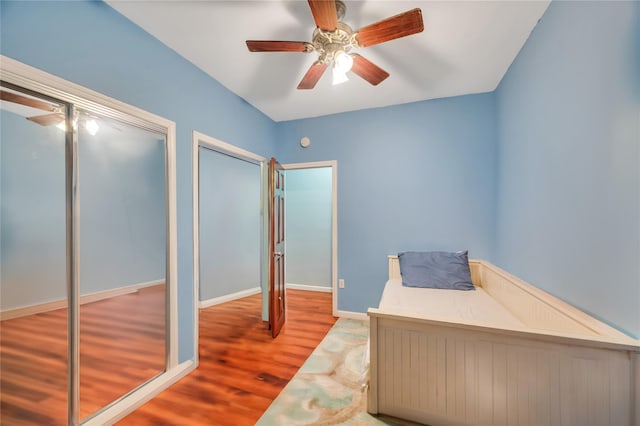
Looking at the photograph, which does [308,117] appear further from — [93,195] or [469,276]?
[469,276]

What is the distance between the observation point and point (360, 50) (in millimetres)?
2104

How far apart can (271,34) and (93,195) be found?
179 cm

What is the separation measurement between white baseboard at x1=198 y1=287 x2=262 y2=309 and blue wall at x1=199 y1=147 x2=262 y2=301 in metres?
0.05

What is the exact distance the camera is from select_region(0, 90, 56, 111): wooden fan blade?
50.5 inches

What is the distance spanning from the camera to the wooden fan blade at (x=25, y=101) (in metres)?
1.28

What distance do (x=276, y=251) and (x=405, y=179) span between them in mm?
1796

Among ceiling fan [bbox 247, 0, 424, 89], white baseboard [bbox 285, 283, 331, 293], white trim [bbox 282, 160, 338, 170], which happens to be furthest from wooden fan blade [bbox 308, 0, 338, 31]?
white baseboard [bbox 285, 283, 331, 293]

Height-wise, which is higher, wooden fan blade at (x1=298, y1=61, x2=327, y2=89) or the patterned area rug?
wooden fan blade at (x1=298, y1=61, x2=327, y2=89)

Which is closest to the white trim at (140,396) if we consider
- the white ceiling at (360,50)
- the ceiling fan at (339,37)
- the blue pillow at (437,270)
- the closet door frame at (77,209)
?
the closet door frame at (77,209)

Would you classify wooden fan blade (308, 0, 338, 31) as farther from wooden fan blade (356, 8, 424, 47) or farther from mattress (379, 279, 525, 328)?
mattress (379, 279, 525, 328)

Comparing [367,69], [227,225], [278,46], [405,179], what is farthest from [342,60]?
[227,225]

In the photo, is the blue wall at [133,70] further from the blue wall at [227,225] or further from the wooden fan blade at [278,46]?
the blue wall at [227,225]

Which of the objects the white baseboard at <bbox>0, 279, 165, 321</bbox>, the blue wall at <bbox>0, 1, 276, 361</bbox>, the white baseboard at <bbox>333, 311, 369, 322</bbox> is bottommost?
the white baseboard at <bbox>333, 311, 369, 322</bbox>

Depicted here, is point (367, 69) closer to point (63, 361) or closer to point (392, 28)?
point (392, 28)
